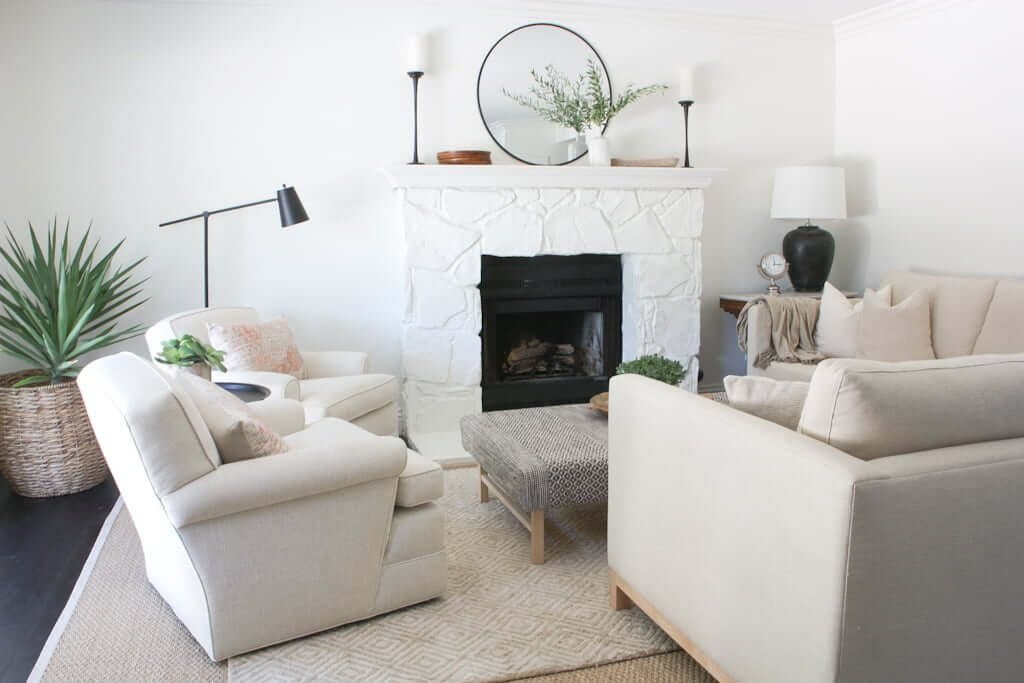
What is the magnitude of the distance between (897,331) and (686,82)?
6.07 feet

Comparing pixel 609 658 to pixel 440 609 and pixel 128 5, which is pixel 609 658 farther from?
pixel 128 5

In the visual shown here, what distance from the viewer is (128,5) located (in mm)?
3932

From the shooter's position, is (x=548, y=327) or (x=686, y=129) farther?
(x=548, y=327)

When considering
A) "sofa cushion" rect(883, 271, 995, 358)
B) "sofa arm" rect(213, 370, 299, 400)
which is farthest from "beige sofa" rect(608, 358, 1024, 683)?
"sofa cushion" rect(883, 271, 995, 358)

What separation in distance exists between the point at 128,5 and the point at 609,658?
3.80 m

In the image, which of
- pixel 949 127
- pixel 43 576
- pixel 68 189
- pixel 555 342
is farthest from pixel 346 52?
pixel 949 127

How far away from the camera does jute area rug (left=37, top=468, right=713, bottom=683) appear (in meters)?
2.06

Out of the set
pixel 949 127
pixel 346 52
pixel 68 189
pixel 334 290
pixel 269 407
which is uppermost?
pixel 346 52

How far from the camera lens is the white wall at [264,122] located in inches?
154

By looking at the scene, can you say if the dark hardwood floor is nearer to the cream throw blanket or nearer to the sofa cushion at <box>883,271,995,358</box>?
the cream throw blanket

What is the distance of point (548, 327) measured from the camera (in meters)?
4.94

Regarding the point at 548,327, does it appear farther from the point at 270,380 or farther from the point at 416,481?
the point at 416,481

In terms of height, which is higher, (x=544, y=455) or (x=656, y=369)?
(x=656, y=369)

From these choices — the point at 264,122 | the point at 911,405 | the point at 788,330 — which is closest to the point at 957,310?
the point at 788,330
